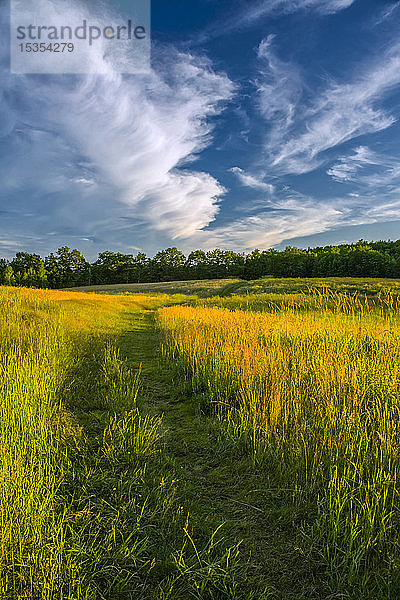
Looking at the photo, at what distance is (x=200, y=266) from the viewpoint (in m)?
108

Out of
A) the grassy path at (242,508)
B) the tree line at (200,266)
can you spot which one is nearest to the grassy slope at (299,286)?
the grassy path at (242,508)

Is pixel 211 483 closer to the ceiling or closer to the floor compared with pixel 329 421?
closer to the floor

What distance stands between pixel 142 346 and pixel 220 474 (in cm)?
738

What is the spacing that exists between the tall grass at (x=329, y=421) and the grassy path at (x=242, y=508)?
0.16 meters

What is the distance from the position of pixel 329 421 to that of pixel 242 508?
1.40 metres

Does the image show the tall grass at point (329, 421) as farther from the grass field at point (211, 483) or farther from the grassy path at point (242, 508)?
the grassy path at point (242, 508)

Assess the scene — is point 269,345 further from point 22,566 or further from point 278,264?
point 278,264

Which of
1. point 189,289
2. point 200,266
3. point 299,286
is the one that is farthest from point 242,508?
point 200,266

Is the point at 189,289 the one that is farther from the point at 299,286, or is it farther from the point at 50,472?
the point at 50,472

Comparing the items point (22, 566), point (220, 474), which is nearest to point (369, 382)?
point (220, 474)

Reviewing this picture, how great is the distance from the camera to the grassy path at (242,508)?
81.7 inches

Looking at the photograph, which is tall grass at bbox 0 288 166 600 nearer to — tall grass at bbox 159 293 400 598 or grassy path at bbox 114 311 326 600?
grassy path at bbox 114 311 326 600

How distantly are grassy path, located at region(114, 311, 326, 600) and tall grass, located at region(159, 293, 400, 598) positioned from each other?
16 cm

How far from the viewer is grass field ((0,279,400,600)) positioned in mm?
1999
